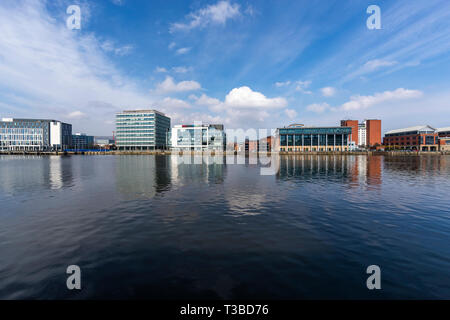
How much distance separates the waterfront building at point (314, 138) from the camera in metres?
186

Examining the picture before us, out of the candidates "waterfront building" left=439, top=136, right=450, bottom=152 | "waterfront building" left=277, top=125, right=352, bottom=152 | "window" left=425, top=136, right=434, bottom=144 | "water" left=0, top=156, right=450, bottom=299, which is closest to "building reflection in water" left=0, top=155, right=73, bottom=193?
"water" left=0, top=156, right=450, bottom=299

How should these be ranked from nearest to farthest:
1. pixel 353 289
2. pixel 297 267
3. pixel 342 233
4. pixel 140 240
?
pixel 353 289 < pixel 297 267 < pixel 140 240 < pixel 342 233

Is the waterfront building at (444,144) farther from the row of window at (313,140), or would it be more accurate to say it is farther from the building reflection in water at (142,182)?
the building reflection in water at (142,182)

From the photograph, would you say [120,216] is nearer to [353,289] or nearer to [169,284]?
[169,284]

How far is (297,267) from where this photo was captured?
32.2 ft

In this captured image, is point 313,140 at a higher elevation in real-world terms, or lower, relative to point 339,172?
higher

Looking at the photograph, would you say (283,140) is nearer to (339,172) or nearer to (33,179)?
(339,172)

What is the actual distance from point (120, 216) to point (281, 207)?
14.9 m

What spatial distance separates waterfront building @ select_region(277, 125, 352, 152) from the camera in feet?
611

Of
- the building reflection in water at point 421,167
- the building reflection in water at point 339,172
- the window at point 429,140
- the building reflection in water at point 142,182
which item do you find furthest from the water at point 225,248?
the window at point 429,140

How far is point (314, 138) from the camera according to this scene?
623ft

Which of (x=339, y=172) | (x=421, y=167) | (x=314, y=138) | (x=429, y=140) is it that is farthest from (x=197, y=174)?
(x=429, y=140)

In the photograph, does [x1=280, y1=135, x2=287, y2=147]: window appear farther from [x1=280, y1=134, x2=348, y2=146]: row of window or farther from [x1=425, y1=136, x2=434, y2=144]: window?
[x1=425, y1=136, x2=434, y2=144]: window
